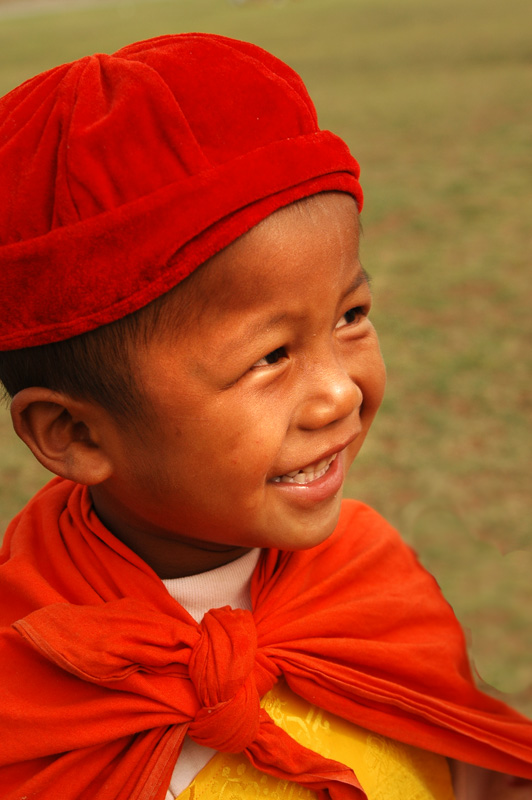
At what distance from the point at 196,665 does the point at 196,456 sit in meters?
0.37

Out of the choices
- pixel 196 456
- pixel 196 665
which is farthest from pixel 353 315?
pixel 196 665

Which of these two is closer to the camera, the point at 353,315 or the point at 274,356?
the point at 274,356

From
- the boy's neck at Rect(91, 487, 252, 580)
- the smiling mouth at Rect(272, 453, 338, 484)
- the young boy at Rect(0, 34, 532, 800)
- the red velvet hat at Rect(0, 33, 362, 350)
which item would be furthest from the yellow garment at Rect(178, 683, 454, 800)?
the red velvet hat at Rect(0, 33, 362, 350)

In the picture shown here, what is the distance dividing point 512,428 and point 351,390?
135 inches

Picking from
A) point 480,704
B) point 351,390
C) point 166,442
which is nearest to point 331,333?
point 351,390

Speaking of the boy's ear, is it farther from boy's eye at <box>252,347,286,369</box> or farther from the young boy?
boy's eye at <box>252,347,286,369</box>

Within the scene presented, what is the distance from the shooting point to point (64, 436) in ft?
5.14

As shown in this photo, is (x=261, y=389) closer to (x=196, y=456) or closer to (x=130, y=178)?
(x=196, y=456)

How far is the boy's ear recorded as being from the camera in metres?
1.53

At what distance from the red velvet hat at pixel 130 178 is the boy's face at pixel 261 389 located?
60 mm

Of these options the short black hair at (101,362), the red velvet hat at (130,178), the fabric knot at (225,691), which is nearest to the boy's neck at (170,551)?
the fabric knot at (225,691)

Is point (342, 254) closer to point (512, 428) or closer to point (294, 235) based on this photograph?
point (294, 235)

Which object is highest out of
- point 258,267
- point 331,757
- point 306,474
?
point 258,267

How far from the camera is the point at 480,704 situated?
1.85 meters
